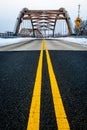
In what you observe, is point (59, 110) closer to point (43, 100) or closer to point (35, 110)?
point (35, 110)

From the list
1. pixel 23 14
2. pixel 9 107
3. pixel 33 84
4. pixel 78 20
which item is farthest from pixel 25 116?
pixel 23 14

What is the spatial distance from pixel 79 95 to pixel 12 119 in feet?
5.58

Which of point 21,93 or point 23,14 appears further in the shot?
point 23,14

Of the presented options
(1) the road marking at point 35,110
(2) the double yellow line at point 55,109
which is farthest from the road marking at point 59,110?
(1) the road marking at point 35,110

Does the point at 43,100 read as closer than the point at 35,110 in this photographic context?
No

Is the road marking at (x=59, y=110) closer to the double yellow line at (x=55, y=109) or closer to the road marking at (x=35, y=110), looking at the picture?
the double yellow line at (x=55, y=109)

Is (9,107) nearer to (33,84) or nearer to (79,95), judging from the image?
(79,95)

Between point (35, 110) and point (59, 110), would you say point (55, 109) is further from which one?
point (35, 110)

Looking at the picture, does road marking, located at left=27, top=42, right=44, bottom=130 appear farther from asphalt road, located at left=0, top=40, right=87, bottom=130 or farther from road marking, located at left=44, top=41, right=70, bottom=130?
road marking, located at left=44, top=41, right=70, bottom=130

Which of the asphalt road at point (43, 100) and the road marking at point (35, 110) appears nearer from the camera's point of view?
the road marking at point (35, 110)

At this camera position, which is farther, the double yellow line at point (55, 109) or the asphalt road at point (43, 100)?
the asphalt road at point (43, 100)

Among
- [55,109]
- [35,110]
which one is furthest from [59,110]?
[35,110]

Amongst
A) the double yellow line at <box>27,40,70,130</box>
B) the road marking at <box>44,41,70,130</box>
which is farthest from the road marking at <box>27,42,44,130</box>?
the road marking at <box>44,41,70,130</box>

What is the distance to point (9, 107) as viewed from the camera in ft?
13.3
